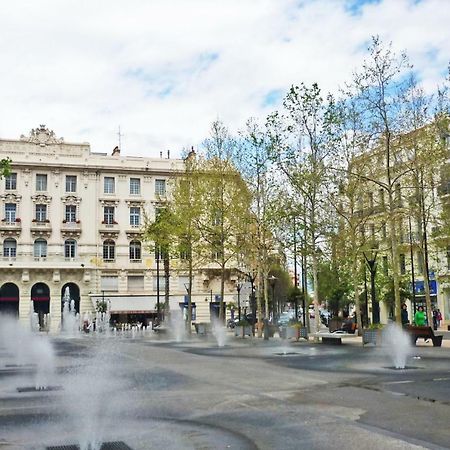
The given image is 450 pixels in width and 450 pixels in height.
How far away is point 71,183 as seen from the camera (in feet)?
206

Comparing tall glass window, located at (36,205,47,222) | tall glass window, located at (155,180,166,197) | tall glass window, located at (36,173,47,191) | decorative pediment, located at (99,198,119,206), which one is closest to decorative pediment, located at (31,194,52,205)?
tall glass window, located at (36,205,47,222)

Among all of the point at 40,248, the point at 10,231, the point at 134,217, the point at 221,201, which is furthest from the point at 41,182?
the point at 221,201

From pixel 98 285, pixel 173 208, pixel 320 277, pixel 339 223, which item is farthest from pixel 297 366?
pixel 98 285

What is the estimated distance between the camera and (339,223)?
33688 millimetres

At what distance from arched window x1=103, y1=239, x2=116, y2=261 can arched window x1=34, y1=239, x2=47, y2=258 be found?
5920mm

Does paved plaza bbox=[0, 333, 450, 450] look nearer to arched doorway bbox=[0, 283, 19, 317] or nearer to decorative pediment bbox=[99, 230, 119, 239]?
arched doorway bbox=[0, 283, 19, 317]

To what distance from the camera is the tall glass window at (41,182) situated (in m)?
61.4

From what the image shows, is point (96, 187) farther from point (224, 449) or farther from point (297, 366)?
point (224, 449)

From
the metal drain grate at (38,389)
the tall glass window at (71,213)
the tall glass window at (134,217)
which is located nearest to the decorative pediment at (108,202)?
the tall glass window at (134,217)

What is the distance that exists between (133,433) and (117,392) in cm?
441

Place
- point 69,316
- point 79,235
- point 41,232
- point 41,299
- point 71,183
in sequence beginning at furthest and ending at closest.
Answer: point 71,183, point 79,235, point 41,232, point 41,299, point 69,316

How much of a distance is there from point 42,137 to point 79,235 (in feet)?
34.9

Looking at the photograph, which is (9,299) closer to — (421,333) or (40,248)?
(40,248)

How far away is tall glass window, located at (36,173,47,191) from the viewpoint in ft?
201
